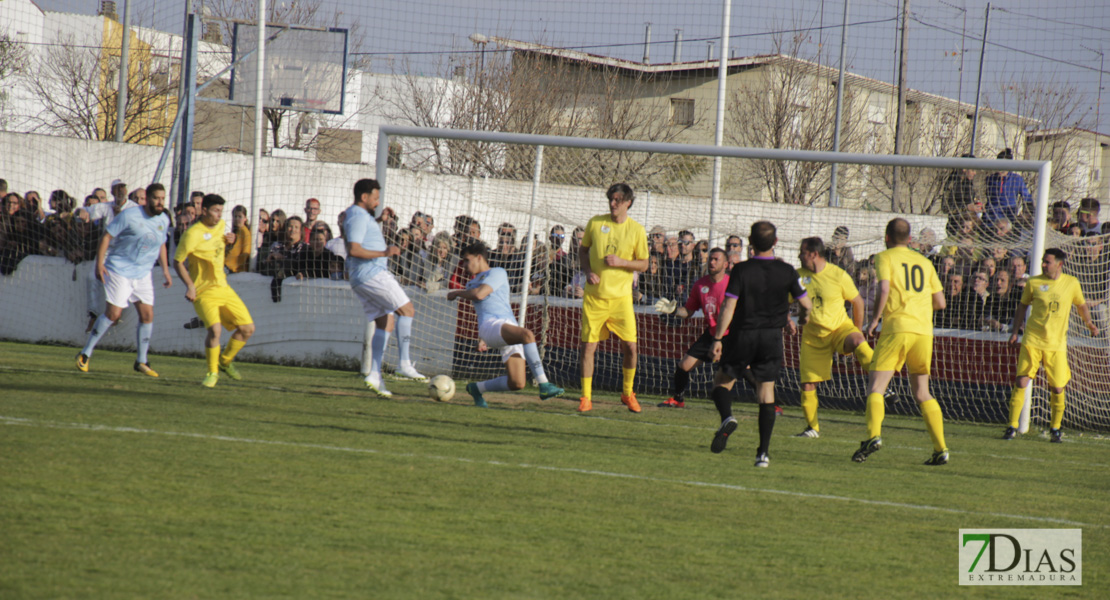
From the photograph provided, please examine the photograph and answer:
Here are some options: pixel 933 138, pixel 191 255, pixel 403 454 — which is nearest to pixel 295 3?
pixel 933 138

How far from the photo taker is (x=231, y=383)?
35.1 ft

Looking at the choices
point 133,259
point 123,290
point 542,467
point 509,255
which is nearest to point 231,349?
point 123,290

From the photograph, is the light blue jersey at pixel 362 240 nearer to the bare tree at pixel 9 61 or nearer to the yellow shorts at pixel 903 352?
the yellow shorts at pixel 903 352

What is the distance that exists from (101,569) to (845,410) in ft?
33.2

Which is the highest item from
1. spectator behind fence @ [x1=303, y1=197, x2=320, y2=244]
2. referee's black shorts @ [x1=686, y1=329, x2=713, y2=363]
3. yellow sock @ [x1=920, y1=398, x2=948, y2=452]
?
spectator behind fence @ [x1=303, y1=197, x2=320, y2=244]

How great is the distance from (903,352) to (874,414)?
0.55 meters

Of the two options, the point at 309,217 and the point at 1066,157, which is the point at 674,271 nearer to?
the point at 309,217

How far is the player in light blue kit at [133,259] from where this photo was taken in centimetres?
1112

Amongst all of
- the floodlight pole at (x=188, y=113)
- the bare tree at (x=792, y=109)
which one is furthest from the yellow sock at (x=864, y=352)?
the bare tree at (x=792, y=109)

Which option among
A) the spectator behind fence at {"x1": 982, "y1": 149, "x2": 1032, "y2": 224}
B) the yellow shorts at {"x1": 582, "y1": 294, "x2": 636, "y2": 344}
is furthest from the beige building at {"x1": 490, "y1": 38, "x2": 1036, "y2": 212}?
the yellow shorts at {"x1": 582, "y1": 294, "x2": 636, "y2": 344}

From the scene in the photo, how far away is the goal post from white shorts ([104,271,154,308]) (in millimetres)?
2949

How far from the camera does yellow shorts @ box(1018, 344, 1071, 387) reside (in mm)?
10289

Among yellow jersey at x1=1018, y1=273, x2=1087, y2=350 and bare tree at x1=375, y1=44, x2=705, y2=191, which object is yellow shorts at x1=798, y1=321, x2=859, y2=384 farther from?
bare tree at x1=375, y1=44, x2=705, y2=191

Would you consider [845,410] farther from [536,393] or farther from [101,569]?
[101,569]
